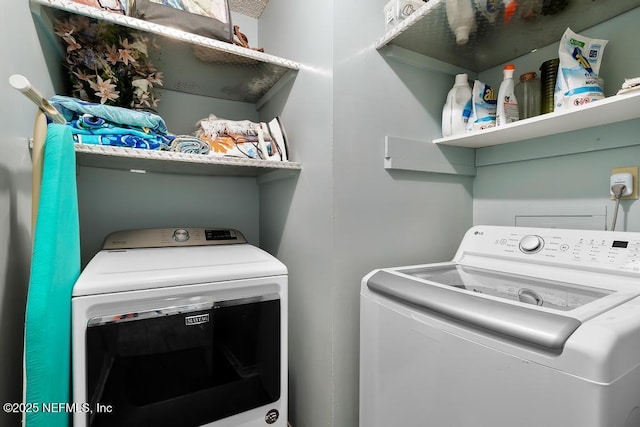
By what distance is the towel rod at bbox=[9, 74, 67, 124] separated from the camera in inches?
25.1

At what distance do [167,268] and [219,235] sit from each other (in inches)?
20.7

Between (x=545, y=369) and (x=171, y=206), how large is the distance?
1.71 m

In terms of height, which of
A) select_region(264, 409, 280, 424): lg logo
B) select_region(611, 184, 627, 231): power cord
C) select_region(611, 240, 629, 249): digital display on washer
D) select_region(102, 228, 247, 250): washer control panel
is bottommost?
select_region(264, 409, 280, 424): lg logo

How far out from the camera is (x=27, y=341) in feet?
2.41

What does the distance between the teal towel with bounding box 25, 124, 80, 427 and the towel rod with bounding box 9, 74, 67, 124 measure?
0.05 m

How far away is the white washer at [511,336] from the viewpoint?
527mm

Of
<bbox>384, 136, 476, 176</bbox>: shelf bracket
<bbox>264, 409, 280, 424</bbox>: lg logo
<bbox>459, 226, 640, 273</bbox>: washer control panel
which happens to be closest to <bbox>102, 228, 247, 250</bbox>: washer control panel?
<bbox>264, 409, 280, 424</bbox>: lg logo

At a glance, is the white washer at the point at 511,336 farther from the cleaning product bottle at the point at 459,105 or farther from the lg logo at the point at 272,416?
the cleaning product bottle at the point at 459,105

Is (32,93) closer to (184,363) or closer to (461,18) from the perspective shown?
(184,363)

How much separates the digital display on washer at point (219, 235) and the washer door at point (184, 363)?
0.56m

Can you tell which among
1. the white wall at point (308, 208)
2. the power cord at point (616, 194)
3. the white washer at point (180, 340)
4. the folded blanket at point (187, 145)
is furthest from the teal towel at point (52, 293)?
the power cord at point (616, 194)

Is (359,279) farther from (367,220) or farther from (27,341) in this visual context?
(27,341)

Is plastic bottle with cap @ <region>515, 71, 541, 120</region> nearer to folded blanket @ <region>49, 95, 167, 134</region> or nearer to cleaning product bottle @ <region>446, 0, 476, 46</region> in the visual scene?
cleaning product bottle @ <region>446, 0, 476, 46</region>

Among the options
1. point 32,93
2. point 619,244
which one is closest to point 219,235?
point 32,93
